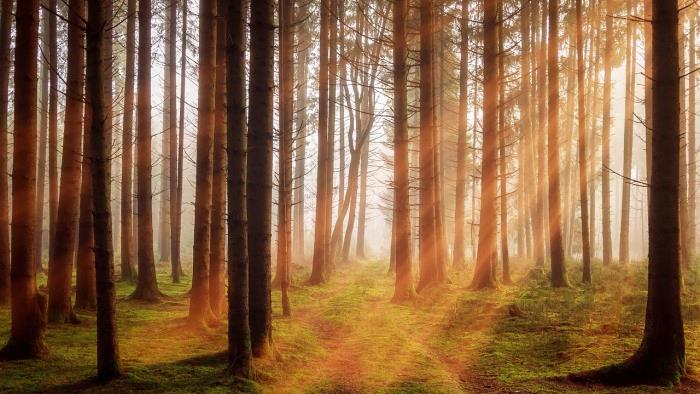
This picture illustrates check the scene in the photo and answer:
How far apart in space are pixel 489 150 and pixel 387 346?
28.0ft

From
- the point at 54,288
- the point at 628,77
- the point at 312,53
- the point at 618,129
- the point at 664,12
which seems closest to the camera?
the point at 664,12

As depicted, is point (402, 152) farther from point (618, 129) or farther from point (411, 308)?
point (618, 129)

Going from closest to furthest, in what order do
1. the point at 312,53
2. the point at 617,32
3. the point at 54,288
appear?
the point at 54,288, the point at 617,32, the point at 312,53

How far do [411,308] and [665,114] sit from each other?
326 inches

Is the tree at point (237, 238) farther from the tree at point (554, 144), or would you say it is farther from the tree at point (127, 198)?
the tree at point (554, 144)

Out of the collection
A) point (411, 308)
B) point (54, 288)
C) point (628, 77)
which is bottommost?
point (411, 308)

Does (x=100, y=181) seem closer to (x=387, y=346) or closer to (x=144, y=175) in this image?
(x=387, y=346)

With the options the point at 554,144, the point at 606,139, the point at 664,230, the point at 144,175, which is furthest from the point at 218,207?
the point at 606,139

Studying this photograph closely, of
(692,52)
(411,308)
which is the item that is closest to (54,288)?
(411,308)

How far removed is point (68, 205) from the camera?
9.59 metres

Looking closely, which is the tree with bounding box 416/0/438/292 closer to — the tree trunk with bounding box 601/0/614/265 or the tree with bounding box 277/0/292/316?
the tree with bounding box 277/0/292/316

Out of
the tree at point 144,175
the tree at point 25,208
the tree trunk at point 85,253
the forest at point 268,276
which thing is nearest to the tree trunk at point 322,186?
the forest at point 268,276

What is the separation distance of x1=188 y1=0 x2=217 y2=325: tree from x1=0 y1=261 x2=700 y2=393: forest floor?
0.64m

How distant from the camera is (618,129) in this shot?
238ft
